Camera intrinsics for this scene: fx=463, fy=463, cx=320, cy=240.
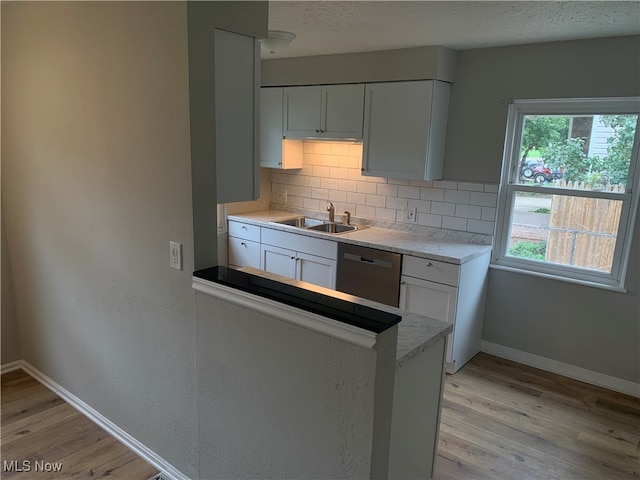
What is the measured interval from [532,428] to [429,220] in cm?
174

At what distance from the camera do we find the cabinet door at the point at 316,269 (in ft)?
12.4

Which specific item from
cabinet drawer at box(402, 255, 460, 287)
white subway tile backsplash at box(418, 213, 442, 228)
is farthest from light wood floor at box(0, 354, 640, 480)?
white subway tile backsplash at box(418, 213, 442, 228)

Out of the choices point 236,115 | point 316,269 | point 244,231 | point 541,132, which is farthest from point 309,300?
point 244,231

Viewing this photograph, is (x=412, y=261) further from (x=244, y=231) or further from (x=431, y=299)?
(x=244, y=231)

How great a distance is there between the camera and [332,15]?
260cm

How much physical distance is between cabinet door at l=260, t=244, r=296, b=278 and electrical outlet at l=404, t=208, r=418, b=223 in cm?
103

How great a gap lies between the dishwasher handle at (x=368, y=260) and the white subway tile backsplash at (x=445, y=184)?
2.78 feet

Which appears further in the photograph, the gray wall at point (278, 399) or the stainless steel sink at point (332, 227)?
the stainless steel sink at point (332, 227)

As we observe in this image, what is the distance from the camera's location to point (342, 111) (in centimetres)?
386

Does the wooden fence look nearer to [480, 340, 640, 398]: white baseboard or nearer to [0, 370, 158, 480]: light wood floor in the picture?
[480, 340, 640, 398]: white baseboard

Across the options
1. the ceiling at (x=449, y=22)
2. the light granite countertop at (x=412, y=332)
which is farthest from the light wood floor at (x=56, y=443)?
the ceiling at (x=449, y=22)

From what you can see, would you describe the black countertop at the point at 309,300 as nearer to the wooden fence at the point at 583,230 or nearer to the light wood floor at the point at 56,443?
the light wood floor at the point at 56,443

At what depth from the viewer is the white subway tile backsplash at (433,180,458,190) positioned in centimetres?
372

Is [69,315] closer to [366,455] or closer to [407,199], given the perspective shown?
[366,455]
